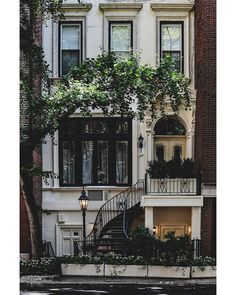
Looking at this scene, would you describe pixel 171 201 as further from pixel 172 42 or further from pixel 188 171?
pixel 172 42

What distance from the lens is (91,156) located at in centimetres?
1170

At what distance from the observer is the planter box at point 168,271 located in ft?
32.3

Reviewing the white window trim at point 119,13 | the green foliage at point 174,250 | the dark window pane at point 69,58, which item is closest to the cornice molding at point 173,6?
the white window trim at point 119,13

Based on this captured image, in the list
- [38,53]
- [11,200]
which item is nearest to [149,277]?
[38,53]

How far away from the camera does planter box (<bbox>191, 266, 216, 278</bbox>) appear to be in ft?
31.9

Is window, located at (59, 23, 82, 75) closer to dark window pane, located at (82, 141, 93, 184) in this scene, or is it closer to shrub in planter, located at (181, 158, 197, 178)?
dark window pane, located at (82, 141, 93, 184)

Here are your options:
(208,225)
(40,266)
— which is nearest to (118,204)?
(208,225)

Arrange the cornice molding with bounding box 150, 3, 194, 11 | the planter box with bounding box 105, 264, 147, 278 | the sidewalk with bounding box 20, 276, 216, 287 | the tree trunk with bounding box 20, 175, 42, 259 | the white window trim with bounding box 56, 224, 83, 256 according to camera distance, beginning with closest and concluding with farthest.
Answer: the sidewalk with bounding box 20, 276, 216, 287 → the planter box with bounding box 105, 264, 147, 278 → the tree trunk with bounding box 20, 175, 42, 259 → the white window trim with bounding box 56, 224, 83, 256 → the cornice molding with bounding box 150, 3, 194, 11

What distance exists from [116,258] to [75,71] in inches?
107

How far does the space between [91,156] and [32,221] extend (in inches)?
71.8

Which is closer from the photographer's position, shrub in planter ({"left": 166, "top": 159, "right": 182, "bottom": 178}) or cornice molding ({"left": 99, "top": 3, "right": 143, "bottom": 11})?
shrub in planter ({"left": 166, "top": 159, "right": 182, "bottom": 178})

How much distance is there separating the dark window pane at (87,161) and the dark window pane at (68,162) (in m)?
0.18

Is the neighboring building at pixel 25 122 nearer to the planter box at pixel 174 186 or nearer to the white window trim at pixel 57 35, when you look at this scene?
the white window trim at pixel 57 35

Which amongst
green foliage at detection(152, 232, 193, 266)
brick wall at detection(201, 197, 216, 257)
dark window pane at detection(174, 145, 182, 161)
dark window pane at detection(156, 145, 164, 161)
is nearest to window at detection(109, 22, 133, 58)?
dark window pane at detection(156, 145, 164, 161)
